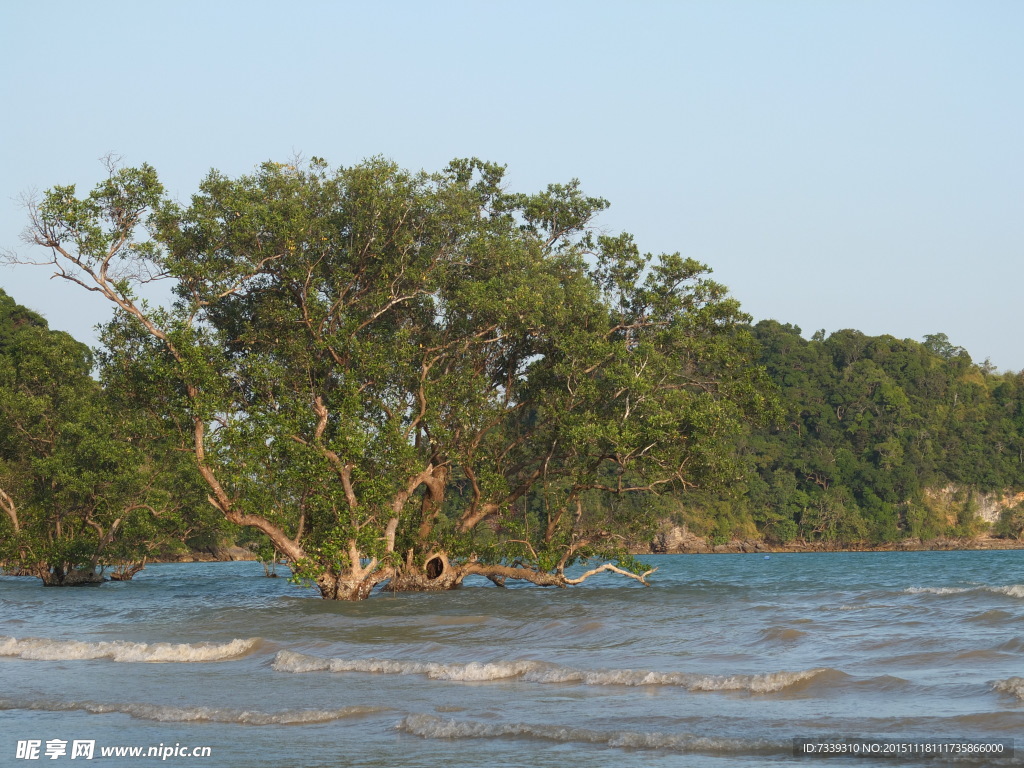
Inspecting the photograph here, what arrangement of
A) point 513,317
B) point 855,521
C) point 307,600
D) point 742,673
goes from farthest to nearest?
1. point 855,521
2. point 307,600
3. point 513,317
4. point 742,673

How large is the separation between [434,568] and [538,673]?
1432 centimetres

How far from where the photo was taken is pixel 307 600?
25.7m

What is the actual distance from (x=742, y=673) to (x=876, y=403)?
8989 cm

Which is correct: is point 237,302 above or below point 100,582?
above

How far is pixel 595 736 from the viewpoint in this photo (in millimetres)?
9305

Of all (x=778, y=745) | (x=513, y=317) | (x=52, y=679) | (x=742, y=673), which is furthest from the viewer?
(x=513, y=317)

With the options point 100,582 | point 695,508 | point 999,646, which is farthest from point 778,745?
point 695,508

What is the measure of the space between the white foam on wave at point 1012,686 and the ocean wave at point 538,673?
178 cm

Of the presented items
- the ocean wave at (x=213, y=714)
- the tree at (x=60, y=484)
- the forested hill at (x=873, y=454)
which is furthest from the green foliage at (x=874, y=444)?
the ocean wave at (x=213, y=714)

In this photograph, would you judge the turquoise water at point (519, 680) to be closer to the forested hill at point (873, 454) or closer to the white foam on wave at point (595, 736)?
the white foam on wave at point (595, 736)

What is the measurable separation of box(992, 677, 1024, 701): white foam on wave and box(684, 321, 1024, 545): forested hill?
8153 centimetres

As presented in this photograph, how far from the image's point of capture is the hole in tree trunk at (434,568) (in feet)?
88.0

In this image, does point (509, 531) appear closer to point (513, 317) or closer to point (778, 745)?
point (513, 317)

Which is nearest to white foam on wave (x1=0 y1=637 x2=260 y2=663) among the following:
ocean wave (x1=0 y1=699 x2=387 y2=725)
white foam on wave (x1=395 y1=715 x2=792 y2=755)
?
ocean wave (x1=0 y1=699 x2=387 y2=725)
